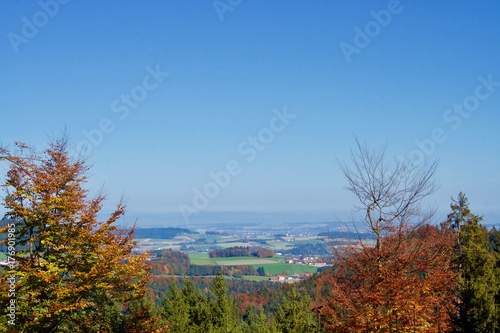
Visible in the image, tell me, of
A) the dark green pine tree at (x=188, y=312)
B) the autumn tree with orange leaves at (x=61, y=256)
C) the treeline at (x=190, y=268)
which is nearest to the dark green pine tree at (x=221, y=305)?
the dark green pine tree at (x=188, y=312)

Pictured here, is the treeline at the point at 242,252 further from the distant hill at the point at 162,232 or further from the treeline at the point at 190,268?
the distant hill at the point at 162,232

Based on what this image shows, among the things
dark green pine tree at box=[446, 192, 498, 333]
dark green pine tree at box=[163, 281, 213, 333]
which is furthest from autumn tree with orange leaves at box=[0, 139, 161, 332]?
dark green pine tree at box=[163, 281, 213, 333]

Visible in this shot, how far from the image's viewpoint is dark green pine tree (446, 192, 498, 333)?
43.2 feet

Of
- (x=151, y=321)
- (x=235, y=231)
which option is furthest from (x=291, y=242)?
(x=151, y=321)

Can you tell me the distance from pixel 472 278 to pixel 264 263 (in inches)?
3064

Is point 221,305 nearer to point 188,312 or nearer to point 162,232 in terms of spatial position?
point 188,312

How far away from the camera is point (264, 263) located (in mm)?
94562

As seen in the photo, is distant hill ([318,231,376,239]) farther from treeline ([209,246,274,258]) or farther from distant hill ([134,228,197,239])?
distant hill ([134,228,197,239])

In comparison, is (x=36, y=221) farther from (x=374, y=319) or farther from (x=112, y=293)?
(x=374, y=319)

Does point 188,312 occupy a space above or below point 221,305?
below

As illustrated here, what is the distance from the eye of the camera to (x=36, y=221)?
1022 cm

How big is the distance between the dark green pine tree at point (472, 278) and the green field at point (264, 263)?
56.6 meters

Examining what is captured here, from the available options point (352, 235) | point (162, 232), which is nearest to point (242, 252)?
point (162, 232)

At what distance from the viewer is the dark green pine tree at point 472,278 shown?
13.2 m
